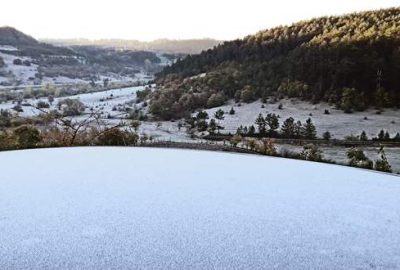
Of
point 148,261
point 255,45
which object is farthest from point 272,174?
point 255,45

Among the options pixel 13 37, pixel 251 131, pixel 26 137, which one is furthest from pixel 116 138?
pixel 13 37

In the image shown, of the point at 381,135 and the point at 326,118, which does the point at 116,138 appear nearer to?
the point at 326,118

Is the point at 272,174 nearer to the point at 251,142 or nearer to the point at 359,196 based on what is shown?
the point at 359,196

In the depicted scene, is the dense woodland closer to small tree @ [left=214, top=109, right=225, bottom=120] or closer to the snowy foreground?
small tree @ [left=214, top=109, right=225, bottom=120]

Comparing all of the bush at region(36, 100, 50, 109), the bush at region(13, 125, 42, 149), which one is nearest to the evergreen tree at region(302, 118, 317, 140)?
the bush at region(13, 125, 42, 149)

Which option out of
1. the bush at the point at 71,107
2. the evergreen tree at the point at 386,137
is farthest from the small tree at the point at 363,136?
the bush at the point at 71,107
